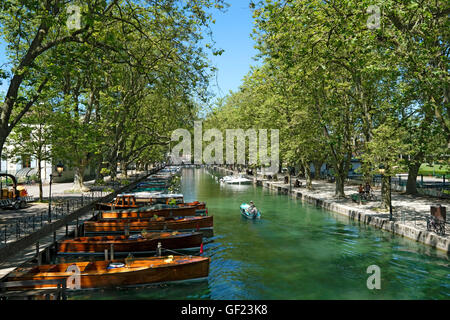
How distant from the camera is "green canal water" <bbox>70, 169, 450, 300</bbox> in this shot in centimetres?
1315

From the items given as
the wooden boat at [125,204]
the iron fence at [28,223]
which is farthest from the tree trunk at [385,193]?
the iron fence at [28,223]

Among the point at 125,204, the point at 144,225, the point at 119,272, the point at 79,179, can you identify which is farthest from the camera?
the point at 79,179

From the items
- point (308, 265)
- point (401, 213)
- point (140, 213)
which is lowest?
point (308, 265)

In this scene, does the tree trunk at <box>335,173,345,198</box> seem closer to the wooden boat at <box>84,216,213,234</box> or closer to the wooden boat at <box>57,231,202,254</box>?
the wooden boat at <box>84,216,213,234</box>

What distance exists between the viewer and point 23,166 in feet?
172

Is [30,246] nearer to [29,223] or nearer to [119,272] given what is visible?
[29,223]

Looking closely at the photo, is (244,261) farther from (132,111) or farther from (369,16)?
(132,111)

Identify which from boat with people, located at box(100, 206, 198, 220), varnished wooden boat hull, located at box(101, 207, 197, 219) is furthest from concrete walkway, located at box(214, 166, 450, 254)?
varnished wooden boat hull, located at box(101, 207, 197, 219)

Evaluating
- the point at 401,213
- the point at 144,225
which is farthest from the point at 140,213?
the point at 401,213

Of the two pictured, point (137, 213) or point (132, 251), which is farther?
point (137, 213)

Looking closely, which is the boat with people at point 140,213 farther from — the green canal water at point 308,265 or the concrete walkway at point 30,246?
the green canal water at point 308,265

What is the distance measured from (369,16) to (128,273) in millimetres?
15411

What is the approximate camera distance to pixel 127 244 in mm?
17250

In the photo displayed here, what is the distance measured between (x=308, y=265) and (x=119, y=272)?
8953 millimetres
